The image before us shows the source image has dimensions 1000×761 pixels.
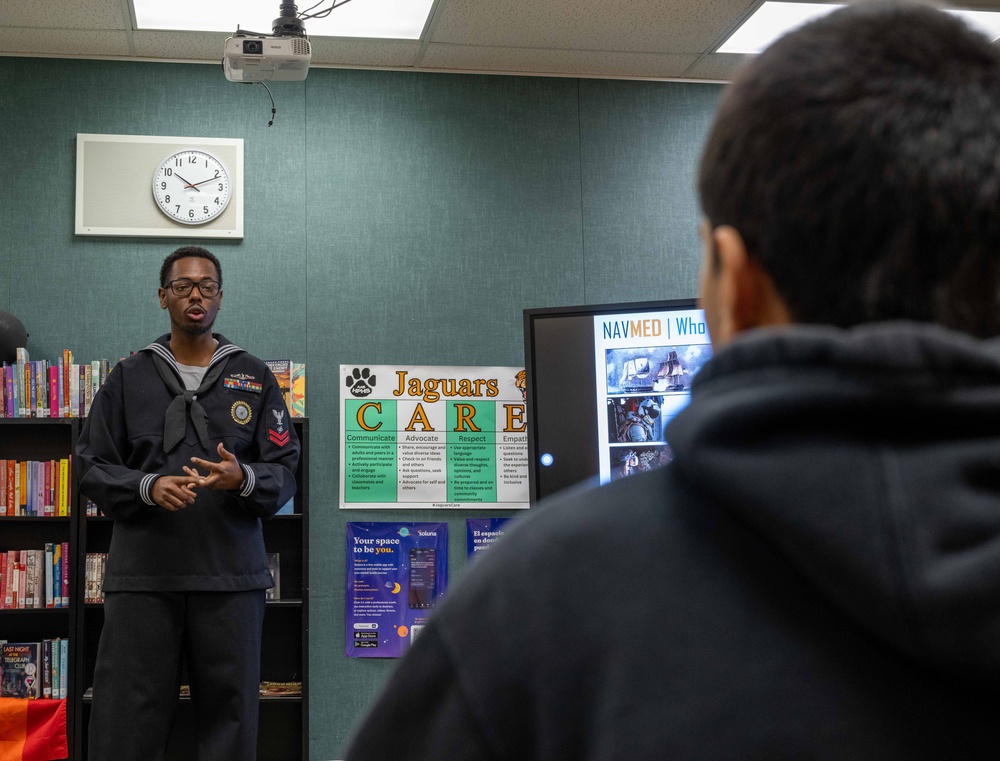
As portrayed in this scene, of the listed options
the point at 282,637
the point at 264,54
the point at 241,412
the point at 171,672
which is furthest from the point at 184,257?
the point at 282,637

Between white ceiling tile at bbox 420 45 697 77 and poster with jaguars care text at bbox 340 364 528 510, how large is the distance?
143 centimetres

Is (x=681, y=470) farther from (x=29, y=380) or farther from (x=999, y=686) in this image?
(x=29, y=380)

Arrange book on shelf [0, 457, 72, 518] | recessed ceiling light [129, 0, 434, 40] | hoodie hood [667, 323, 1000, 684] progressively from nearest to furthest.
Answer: hoodie hood [667, 323, 1000, 684] < book on shelf [0, 457, 72, 518] < recessed ceiling light [129, 0, 434, 40]

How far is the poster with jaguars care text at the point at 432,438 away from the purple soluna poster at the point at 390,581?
133mm

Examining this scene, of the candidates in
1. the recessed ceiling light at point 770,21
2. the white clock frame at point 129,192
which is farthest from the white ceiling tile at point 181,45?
the recessed ceiling light at point 770,21

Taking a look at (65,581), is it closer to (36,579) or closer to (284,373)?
(36,579)

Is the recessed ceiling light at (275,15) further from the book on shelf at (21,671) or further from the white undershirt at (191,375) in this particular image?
the book on shelf at (21,671)

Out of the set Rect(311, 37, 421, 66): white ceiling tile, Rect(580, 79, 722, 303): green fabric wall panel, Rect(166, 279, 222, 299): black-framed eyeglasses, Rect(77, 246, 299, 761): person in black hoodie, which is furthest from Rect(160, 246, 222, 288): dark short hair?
Rect(580, 79, 722, 303): green fabric wall panel

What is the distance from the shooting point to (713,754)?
1.47 ft

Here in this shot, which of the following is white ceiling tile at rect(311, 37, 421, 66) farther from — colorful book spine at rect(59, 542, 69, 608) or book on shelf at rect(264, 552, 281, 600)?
colorful book spine at rect(59, 542, 69, 608)

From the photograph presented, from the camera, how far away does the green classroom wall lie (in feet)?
13.5

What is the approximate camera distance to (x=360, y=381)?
425cm

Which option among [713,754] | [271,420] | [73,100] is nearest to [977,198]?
[713,754]

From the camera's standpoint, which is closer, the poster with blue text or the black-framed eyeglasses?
the poster with blue text
